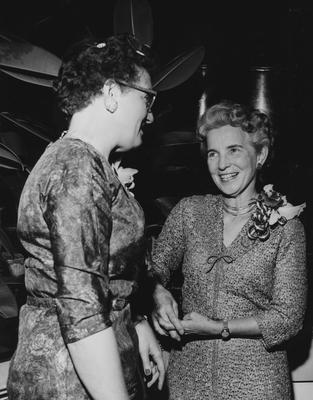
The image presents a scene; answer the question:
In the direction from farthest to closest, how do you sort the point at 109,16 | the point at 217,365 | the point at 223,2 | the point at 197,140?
the point at 223,2 < the point at 109,16 < the point at 197,140 < the point at 217,365

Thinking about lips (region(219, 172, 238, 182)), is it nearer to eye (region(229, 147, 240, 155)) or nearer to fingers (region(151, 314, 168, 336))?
eye (region(229, 147, 240, 155))

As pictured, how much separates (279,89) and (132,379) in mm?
2273

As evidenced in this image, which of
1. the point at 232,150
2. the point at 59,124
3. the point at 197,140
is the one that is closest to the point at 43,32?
the point at 59,124

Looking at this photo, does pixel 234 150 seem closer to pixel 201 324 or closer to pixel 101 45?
pixel 201 324

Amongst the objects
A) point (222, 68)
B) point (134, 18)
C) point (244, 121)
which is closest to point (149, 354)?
point (244, 121)

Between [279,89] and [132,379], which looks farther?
[279,89]

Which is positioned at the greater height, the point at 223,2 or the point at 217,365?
the point at 223,2

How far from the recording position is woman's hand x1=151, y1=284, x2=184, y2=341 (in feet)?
5.34

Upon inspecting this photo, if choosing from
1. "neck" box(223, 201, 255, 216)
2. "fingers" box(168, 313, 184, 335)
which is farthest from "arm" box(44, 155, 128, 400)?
"neck" box(223, 201, 255, 216)

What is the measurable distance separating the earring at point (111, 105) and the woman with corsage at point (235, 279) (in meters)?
0.85

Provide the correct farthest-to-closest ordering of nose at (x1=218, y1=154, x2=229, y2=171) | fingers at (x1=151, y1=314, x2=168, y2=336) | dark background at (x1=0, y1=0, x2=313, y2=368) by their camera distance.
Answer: dark background at (x1=0, y1=0, x2=313, y2=368) < nose at (x1=218, y1=154, x2=229, y2=171) < fingers at (x1=151, y1=314, x2=168, y2=336)

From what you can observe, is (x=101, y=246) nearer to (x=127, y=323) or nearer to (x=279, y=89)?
(x=127, y=323)

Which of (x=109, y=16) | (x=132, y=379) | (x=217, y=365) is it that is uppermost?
(x=109, y=16)

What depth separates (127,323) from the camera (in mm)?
1058
